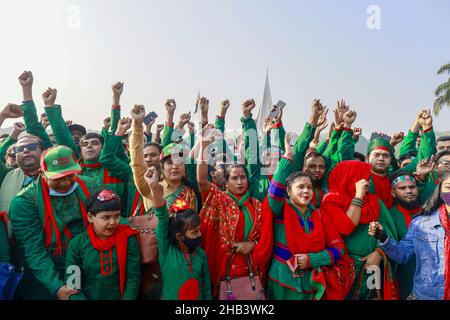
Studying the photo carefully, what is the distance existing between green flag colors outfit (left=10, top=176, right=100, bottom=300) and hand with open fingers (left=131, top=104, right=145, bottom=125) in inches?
32.0

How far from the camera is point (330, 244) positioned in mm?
3398

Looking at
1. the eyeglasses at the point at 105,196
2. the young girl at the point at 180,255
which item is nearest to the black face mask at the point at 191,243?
the young girl at the point at 180,255

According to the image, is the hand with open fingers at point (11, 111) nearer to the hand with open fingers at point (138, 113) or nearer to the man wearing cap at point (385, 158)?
the hand with open fingers at point (138, 113)

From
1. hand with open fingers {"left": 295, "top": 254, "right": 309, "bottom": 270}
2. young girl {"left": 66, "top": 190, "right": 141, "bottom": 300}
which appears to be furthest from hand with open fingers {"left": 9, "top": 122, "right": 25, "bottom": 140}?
hand with open fingers {"left": 295, "top": 254, "right": 309, "bottom": 270}

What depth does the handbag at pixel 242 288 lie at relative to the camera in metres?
3.18

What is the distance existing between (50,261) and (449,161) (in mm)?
4409

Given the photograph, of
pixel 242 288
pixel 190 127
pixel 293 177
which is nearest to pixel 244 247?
pixel 242 288

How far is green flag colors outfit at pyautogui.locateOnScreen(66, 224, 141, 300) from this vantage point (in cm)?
299

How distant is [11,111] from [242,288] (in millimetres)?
2868

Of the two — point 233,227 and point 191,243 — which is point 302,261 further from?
point 191,243

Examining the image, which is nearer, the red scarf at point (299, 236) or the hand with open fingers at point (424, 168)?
the red scarf at point (299, 236)

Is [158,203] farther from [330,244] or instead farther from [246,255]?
[330,244]

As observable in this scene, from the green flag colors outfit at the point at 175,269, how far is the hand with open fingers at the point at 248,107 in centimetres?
229
